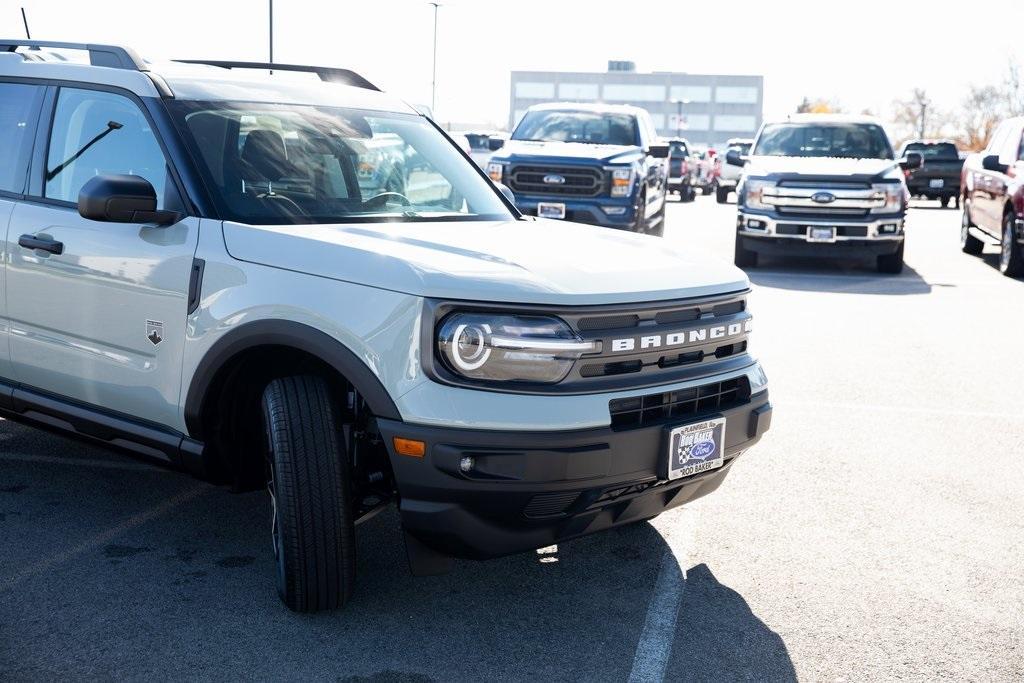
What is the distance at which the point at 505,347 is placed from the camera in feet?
11.4

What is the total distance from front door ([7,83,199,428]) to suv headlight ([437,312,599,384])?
1.12 meters

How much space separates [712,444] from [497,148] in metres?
11.8

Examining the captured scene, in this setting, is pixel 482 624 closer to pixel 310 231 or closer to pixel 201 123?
pixel 310 231

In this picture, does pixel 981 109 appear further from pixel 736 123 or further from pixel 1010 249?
pixel 1010 249

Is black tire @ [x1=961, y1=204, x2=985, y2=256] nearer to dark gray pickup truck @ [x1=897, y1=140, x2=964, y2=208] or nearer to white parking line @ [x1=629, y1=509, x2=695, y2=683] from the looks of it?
white parking line @ [x1=629, y1=509, x2=695, y2=683]

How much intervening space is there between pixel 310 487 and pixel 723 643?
55.2 inches

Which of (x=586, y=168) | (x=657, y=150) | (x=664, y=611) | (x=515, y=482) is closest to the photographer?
(x=515, y=482)

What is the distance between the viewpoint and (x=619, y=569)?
4.39 m

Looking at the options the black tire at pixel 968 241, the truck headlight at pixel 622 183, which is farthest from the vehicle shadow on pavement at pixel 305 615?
the black tire at pixel 968 241

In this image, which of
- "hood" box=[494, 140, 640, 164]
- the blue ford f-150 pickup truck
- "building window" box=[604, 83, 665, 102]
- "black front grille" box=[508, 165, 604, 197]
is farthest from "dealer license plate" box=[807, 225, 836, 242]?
"building window" box=[604, 83, 665, 102]

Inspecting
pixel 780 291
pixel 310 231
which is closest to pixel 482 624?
pixel 310 231

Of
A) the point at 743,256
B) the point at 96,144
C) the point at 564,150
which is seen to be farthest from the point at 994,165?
the point at 96,144

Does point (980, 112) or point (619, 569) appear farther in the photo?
point (980, 112)

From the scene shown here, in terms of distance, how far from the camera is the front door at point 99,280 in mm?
4121
